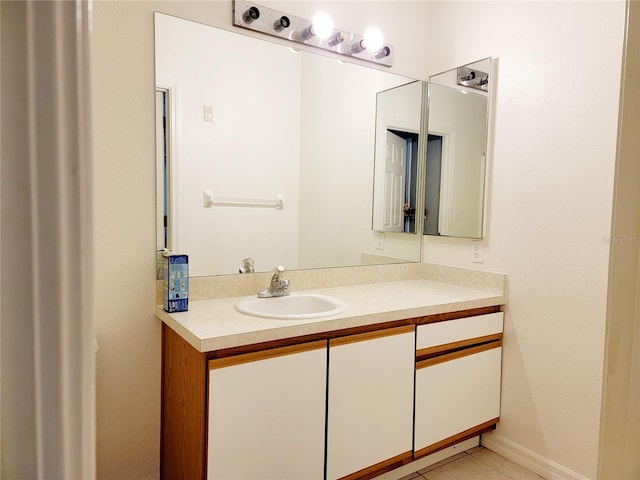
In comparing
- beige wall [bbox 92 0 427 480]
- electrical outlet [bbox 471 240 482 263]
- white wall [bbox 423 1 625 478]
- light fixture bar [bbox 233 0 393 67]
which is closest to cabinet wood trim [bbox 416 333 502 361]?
white wall [bbox 423 1 625 478]

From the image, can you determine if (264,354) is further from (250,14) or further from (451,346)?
(250,14)

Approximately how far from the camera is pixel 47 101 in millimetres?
355

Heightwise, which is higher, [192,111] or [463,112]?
[463,112]

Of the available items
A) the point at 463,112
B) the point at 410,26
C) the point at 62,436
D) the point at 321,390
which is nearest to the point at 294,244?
the point at 321,390

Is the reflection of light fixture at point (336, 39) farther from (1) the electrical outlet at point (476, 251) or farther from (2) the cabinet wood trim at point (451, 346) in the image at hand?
(2) the cabinet wood trim at point (451, 346)

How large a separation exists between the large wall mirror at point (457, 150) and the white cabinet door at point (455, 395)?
71cm

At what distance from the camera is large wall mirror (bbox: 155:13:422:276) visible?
1.86m

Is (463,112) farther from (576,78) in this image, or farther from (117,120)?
(117,120)

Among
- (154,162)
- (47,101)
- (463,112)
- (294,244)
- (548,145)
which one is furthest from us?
(463,112)

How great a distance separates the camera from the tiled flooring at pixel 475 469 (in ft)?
6.86

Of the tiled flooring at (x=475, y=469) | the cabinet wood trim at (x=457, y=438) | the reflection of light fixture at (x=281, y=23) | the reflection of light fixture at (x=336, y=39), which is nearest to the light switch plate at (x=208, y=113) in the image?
the reflection of light fixture at (x=281, y=23)

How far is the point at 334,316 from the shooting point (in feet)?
5.65

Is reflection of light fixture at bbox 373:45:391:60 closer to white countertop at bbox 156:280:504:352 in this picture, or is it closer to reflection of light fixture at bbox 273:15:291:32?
reflection of light fixture at bbox 273:15:291:32

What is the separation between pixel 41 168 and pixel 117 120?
1559mm
